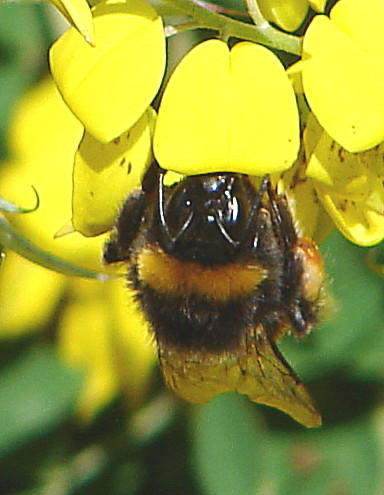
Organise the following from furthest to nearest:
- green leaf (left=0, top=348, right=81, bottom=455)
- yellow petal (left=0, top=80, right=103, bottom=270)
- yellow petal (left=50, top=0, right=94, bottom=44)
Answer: green leaf (left=0, top=348, right=81, bottom=455) < yellow petal (left=0, top=80, right=103, bottom=270) < yellow petal (left=50, top=0, right=94, bottom=44)

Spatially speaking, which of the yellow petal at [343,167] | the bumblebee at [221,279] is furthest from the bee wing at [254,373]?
the yellow petal at [343,167]

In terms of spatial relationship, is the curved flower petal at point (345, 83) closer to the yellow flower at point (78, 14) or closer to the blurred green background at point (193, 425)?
the yellow flower at point (78, 14)

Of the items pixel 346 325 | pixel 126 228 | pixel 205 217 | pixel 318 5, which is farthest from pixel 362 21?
pixel 346 325

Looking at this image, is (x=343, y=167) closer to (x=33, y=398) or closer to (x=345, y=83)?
(x=345, y=83)

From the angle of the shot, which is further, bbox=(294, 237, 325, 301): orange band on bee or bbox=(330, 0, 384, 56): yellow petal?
bbox=(294, 237, 325, 301): orange band on bee

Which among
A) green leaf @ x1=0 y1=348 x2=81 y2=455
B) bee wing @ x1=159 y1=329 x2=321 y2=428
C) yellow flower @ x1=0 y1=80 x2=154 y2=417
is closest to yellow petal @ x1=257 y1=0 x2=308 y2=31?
bee wing @ x1=159 y1=329 x2=321 y2=428

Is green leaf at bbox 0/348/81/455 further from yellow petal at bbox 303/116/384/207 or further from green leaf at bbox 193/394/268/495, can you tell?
yellow petal at bbox 303/116/384/207

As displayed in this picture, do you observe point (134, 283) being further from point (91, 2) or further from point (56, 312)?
point (56, 312)
